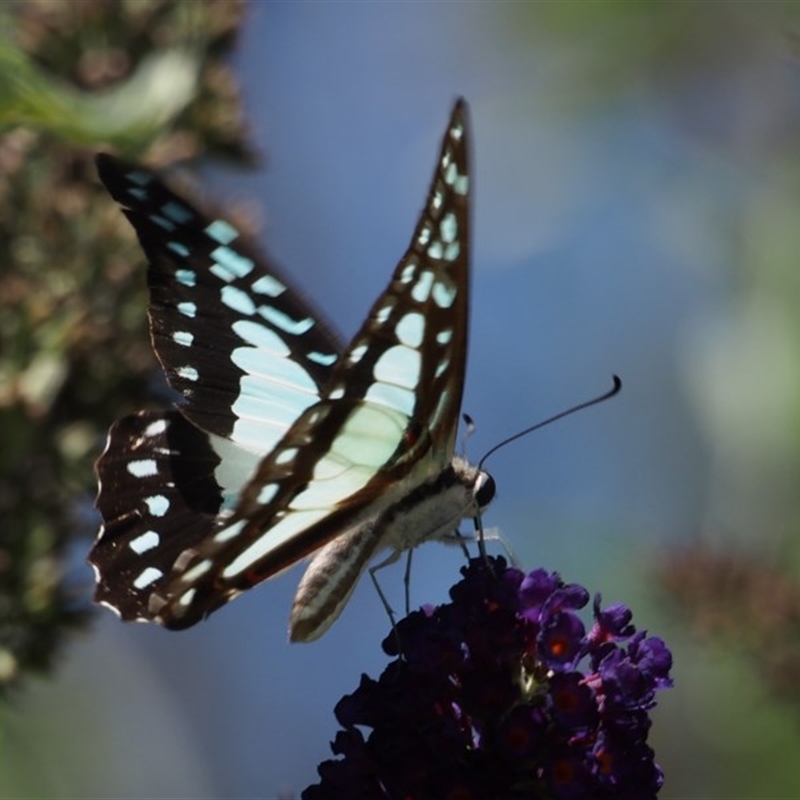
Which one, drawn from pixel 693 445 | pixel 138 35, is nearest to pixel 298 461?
pixel 138 35

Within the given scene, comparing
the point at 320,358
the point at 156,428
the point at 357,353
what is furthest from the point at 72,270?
the point at 357,353

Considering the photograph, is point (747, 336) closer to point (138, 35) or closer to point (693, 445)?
point (693, 445)

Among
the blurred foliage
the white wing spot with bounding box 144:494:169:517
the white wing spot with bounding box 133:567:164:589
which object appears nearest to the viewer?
the white wing spot with bounding box 133:567:164:589

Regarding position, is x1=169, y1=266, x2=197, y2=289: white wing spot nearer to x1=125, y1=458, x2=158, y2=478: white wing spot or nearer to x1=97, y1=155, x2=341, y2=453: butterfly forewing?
x1=97, y1=155, x2=341, y2=453: butterfly forewing

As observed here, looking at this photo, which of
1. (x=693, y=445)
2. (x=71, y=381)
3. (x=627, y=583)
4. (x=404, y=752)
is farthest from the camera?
(x=693, y=445)

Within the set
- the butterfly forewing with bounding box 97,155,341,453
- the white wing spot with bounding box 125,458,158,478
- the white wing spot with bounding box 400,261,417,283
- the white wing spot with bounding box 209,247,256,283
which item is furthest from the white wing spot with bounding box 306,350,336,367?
the white wing spot with bounding box 400,261,417,283

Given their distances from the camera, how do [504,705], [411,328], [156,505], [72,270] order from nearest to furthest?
[504,705] → [411,328] → [156,505] → [72,270]

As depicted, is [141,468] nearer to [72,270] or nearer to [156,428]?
[156,428]
